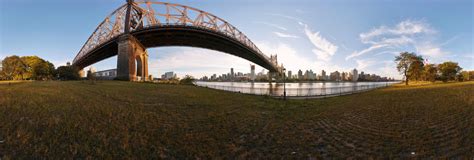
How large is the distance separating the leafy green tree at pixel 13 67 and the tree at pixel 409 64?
96.0 metres

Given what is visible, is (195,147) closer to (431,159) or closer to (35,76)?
(431,159)

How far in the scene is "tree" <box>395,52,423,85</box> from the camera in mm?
43191

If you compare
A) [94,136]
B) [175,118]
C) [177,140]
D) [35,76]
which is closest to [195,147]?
→ [177,140]

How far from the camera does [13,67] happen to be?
43.5 meters

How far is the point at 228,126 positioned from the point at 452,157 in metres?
5.73

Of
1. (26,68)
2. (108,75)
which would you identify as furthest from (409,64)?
(26,68)

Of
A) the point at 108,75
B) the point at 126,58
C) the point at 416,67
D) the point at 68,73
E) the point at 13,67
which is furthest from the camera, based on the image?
the point at 108,75

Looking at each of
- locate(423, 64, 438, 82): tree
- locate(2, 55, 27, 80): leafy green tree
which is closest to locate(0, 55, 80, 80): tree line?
locate(2, 55, 27, 80): leafy green tree

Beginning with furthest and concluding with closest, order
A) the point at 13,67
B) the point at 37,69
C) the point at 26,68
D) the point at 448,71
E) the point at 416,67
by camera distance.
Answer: the point at 448,71 → the point at 26,68 → the point at 416,67 → the point at 13,67 → the point at 37,69

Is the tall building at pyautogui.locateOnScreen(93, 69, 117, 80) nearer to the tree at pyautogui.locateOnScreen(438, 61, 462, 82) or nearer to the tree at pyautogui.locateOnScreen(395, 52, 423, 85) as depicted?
the tree at pyautogui.locateOnScreen(395, 52, 423, 85)

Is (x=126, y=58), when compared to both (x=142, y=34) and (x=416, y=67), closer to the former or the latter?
(x=142, y=34)

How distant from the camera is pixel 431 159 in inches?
148

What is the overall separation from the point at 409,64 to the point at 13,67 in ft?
324

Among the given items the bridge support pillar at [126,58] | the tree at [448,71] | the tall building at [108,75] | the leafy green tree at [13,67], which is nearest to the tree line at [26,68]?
the leafy green tree at [13,67]
